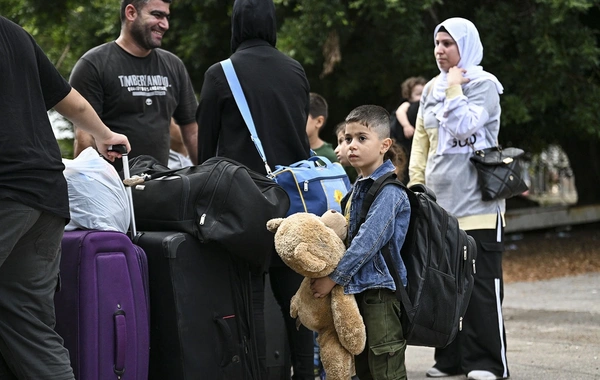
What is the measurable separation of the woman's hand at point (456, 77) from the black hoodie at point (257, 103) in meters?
1.00

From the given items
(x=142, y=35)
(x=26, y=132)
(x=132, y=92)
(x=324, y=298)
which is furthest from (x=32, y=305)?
(x=142, y=35)

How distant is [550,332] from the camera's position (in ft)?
23.7

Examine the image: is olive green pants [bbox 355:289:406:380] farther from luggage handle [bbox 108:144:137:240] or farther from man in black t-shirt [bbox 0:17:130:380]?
man in black t-shirt [bbox 0:17:130:380]

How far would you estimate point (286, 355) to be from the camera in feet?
16.8

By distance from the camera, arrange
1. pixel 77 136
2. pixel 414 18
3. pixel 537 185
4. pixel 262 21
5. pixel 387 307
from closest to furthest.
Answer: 1. pixel 387 307
2. pixel 262 21
3. pixel 77 136
4. pixel 414 18
5. pixel 537 185

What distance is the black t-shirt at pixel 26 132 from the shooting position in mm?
3611

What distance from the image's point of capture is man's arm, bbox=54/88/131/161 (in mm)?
3992

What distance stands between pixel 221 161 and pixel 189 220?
31cm

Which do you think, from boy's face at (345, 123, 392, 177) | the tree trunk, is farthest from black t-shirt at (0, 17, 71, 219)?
the tree trunk

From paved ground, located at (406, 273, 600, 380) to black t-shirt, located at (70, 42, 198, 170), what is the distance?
2.10 meters

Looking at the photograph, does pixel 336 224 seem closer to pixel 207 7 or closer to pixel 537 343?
pixel 537 343

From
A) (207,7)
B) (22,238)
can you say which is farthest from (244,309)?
(207,7)

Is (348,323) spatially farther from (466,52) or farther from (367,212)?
(466,52)

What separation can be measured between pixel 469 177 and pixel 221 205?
73.8 inches
